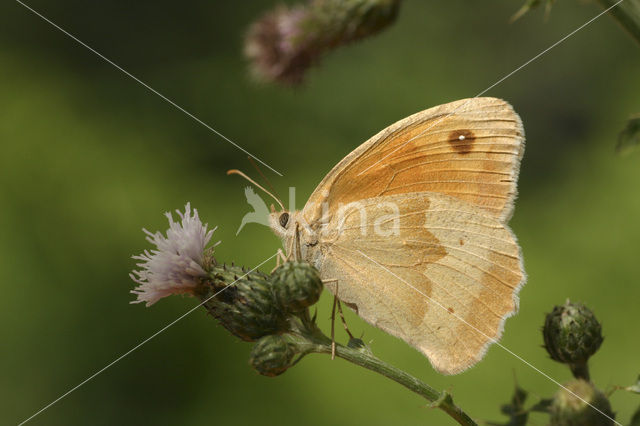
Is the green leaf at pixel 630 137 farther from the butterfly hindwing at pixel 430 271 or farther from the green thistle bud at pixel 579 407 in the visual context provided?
the green thistle bud at pixel 579 407

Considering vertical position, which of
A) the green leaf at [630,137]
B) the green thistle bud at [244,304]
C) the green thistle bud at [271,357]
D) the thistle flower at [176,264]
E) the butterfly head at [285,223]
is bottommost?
the green thistle bud at [271,357]

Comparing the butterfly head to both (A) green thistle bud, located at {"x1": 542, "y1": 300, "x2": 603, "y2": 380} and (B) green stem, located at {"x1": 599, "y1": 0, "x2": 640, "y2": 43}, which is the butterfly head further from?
(B) green stem, located at {"x1": 599, "y1": 0, "x2": 640, "y2": 43}

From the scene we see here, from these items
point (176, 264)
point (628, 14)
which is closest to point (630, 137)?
point (628, 14)

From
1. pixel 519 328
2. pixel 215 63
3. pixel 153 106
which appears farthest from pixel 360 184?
pixel 215 63

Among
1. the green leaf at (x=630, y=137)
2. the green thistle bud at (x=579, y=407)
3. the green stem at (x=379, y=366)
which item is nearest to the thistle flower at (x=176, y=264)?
the green stem at (x=379, y=366)

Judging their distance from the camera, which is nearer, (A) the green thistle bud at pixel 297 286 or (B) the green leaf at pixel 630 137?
(B) the green leaf at pixel 630 137

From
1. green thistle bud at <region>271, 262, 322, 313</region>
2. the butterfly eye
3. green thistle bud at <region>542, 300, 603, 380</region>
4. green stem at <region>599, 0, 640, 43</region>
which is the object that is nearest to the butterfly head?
the butterfly eye
